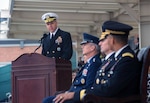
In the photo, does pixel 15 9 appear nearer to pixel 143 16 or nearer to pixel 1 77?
pixel 1 77

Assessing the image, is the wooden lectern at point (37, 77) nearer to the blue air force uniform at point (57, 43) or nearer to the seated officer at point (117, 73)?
the blue air force uniform at point (57, 43)

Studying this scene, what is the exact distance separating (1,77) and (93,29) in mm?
6549

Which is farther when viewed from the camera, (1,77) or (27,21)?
(27,21)

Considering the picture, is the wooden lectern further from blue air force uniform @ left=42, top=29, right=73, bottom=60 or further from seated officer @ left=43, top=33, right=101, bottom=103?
seated officer @ left=43, top=33, right=101, bottom=103

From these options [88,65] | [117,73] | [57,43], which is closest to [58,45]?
[57,43]

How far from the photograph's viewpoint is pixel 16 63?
5.09 meters

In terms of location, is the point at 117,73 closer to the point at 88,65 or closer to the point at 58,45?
the point at 88,65

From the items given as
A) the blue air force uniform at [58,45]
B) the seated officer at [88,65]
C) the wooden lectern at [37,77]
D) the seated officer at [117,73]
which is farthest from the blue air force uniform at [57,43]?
the seated officer at [117,73]

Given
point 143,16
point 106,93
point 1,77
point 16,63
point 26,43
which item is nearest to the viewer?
point 106,93

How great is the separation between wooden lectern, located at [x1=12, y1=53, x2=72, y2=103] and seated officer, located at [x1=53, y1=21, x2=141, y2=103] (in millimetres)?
1203

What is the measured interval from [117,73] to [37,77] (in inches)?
69.5

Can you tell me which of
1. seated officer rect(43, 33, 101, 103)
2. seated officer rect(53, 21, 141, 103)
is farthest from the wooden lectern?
seated officer rect(53, 21, 141, 103)

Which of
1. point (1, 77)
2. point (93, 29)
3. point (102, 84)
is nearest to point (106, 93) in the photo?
point (102, 84)

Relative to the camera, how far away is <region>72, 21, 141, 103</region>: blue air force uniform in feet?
11.1
